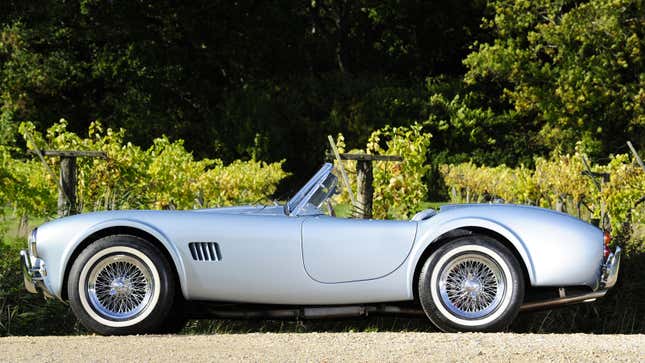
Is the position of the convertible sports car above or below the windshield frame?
below

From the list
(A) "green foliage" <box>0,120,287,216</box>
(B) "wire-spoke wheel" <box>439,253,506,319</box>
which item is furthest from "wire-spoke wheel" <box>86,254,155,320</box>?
(A) "green foliage" <box>0,120,287,216</box>

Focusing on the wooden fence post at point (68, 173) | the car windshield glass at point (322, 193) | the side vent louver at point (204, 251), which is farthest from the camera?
the wooden fence post at point (68, 173)

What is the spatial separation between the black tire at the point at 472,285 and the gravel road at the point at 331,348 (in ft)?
0.71

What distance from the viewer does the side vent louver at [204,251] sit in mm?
6086

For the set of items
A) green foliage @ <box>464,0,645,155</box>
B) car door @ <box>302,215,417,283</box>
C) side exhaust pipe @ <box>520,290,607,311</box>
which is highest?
green foliage @ <box>464,0,645,155</box>

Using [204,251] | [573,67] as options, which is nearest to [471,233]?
[204,251]

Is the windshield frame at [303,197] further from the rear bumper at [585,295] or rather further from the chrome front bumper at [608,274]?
the chrome front bumper at [608,274]

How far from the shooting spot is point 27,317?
26.2 feet

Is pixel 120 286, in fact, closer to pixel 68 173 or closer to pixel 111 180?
pixel 68 173

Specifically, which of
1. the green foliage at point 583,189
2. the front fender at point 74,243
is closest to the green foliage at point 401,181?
the green foliage at point 583,189

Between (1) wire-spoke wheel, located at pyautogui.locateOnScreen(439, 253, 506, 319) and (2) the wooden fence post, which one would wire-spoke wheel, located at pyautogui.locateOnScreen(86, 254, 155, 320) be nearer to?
(1) wire-spoke wheel, located at pyautogui.locateOnScreen(439, 253, 506, 319)

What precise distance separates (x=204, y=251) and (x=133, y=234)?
471mm

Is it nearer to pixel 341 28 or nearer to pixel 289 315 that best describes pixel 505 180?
pixel 341 28

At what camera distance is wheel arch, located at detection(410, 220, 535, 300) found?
6.02 meters
